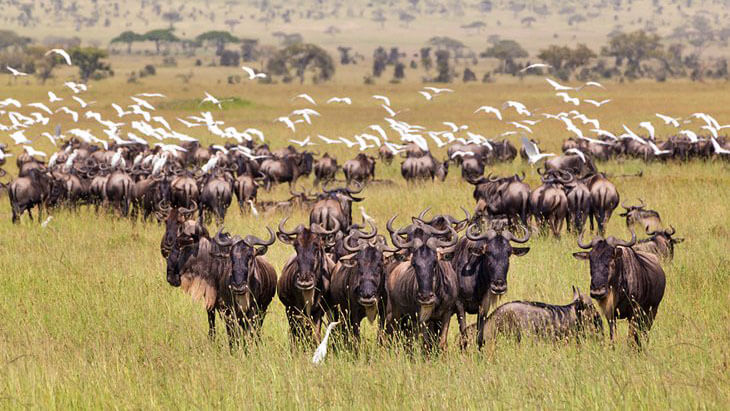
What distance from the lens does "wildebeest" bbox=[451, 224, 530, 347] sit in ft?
31.2

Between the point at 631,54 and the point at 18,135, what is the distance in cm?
9767

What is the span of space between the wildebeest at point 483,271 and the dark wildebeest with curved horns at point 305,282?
4.69 ft

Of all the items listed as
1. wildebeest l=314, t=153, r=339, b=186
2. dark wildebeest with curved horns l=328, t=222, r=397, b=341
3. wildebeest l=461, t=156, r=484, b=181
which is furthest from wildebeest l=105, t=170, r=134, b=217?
dark wildebeest with curved horns l=328, t=222, r=397, b=341

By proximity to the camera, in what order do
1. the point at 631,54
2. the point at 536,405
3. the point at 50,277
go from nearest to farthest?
the point at 536,405 < the point at 50,277 < the point at 631,54

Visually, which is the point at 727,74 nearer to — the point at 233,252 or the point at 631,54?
the point at 631,54

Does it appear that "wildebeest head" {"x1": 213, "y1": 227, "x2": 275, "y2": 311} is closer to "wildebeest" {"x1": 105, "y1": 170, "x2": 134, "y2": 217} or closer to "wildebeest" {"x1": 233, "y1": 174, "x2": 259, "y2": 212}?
"wildebeest" {"x1": 105, "y1": 170, "x2": 134, "y2": 217}

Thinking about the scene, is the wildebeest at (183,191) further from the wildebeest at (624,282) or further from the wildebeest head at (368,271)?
the wildebeest at (624,282)

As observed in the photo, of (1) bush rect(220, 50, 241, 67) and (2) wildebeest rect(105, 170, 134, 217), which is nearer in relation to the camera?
(2) wildebeest rect(105, 170, 134, 217)

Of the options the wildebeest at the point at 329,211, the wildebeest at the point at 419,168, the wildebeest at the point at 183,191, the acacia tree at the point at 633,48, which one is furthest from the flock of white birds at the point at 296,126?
the acacia tree at the point at 633,48

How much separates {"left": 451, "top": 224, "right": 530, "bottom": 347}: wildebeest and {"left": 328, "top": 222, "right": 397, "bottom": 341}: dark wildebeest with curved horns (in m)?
0.79

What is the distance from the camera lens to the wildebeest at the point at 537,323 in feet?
30.6

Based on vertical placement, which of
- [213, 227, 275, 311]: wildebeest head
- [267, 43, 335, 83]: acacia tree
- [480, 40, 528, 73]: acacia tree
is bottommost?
[480, 40, 528, 73]: acacia tree

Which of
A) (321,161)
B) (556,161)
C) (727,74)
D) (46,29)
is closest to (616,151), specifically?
(556,161)

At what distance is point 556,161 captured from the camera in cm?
2742
